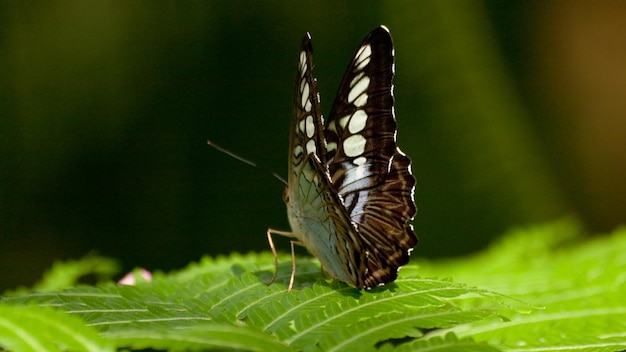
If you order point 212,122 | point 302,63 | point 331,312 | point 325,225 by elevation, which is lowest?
point 331,312

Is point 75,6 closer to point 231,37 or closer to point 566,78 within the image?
point 231,37

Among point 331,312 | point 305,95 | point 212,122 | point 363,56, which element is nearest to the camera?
point 331,312

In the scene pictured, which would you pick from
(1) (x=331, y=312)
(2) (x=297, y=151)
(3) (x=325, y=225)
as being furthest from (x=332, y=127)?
(1) (x=331, y=312)

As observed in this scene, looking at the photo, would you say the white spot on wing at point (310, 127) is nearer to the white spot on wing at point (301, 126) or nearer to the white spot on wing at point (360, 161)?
the white spot on wing at point (301, 126)

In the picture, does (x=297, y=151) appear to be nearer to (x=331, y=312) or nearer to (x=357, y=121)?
(x=357, y=121)

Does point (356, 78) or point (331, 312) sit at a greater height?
point (356, 78)

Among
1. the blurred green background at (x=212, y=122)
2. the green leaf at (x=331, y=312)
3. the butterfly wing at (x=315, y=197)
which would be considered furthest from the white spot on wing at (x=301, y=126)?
the blurred green background at (x=212, y=122)

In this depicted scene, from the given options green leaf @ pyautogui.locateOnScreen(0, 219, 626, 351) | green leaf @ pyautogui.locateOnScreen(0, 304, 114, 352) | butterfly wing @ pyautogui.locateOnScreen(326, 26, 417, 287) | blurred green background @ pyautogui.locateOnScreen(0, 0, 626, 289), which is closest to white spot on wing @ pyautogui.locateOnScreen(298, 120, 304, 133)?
butterfly wing @ pyautogui.locateOnScreen(326, 26, 417, 287)

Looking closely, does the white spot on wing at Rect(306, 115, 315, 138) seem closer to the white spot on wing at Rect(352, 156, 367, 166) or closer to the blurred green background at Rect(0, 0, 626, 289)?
the white spot on wing at Rect(352, 156, 367, 166)

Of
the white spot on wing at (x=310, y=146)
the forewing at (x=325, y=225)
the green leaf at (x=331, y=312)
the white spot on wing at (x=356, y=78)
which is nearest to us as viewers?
the green leaf at (x=331, y=312)
